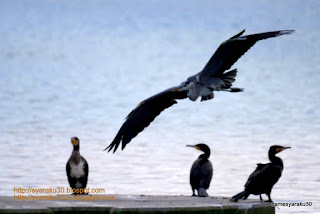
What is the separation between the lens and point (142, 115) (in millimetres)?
14398

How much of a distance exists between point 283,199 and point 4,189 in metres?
6.27

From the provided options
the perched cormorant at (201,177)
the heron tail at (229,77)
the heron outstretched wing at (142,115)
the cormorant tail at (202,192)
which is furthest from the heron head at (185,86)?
the cormorant tail at (202,192)

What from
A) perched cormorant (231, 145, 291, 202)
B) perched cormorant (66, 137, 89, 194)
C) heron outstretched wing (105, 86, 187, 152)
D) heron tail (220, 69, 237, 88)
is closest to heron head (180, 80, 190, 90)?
heron tail (220, 69, 237, 88)

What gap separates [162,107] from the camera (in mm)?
14469

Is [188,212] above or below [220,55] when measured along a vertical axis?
below

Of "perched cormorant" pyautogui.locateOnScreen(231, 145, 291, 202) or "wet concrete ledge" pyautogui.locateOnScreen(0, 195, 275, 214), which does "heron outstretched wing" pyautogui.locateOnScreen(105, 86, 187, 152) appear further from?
"perched cormorant" pyautogui.locateOnScreen(231, 145, 291, 202)

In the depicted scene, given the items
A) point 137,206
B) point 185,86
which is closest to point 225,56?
point 185,86

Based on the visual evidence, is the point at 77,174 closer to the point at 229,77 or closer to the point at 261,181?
the point at 229,77

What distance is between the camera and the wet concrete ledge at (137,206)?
35.7ft

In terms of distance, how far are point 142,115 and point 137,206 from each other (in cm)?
350

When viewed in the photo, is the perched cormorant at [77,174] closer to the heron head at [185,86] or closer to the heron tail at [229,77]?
the heron head at [185,86]

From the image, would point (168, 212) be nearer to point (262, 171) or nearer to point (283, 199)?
point (262, 171)

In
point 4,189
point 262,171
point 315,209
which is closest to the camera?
point 262,171

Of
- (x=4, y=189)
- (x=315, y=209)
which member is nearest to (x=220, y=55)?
(x=315, y=209)
